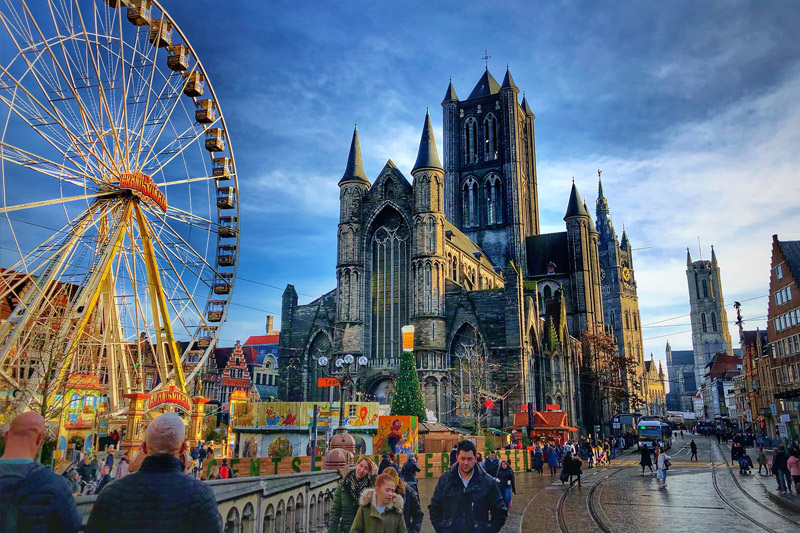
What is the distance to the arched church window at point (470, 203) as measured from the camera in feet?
226

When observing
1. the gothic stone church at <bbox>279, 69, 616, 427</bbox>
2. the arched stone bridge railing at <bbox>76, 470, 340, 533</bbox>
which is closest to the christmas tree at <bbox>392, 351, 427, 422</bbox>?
the gothic stone church at <bbox>279, 69, 616, 427</bbox>

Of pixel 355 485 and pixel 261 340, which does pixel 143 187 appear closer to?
pixel 355 485

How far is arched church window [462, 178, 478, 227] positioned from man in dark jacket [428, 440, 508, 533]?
210ft

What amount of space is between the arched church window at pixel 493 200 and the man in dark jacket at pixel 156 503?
66.1m

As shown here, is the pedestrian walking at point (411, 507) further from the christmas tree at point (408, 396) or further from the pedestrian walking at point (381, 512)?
the christmas tree at point (408, 396)

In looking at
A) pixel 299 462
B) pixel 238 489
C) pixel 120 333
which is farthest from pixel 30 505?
pixel 120 333

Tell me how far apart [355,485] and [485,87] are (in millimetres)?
72504

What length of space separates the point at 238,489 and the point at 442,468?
21316 millimetres

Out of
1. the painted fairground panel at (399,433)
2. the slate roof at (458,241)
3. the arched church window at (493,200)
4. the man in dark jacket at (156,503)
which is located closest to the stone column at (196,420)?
the painted fairground panel at (399,433)

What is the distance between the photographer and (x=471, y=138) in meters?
70.5

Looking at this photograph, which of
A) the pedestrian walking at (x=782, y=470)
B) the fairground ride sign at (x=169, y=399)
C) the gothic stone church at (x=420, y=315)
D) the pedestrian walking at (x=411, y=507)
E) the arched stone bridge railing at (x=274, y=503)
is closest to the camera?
the arched stone bridge railing at (x=274, y=503)

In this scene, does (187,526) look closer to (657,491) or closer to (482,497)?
(482,497)

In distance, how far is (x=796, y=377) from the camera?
4091 cm

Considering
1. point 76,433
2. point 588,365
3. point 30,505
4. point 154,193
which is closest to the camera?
point 30,505
